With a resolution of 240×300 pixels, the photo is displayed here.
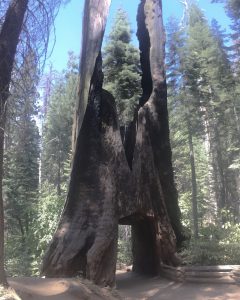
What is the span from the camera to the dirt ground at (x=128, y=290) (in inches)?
329

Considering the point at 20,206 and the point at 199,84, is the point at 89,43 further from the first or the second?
the point at 20,206

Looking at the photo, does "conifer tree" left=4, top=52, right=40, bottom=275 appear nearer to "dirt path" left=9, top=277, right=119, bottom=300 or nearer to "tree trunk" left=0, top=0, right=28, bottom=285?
"dirt path" left=9, top=277, right=119, bottom=300

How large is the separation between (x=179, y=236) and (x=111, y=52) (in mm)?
12525

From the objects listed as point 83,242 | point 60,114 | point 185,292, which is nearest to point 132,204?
point 83,242

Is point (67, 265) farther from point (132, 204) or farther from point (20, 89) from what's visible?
point (20, 89)

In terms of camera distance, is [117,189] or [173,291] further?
[117,189]

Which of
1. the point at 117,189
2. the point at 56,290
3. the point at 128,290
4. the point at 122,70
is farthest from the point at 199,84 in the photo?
the point at 56,290

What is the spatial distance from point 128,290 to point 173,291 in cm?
155

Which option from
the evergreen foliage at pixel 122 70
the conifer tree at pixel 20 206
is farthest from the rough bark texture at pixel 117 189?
the evergreen foliage at pixel 122 70

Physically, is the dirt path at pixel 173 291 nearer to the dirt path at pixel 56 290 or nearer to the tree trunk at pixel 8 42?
the dirt path at pixel 56 290

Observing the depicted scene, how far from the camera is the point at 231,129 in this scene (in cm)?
2909

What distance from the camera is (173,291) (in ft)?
41.8

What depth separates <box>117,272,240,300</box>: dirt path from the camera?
1160 centimetres

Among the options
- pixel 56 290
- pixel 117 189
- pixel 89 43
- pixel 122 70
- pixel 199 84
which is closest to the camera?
pixel 56 290
